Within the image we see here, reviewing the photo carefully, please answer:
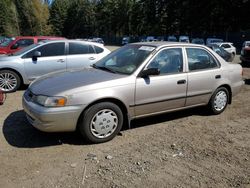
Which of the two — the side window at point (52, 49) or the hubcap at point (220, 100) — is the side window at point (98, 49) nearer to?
the side window at point (52, 49)

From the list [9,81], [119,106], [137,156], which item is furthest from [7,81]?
[137,156]

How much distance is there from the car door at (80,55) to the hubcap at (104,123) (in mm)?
4526

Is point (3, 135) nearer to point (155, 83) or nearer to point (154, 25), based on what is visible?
point (155, 83)

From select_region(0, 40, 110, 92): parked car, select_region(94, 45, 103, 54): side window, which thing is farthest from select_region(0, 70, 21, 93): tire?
select_region(94, 45, 103, 54): side window

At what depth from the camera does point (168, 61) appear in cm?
579

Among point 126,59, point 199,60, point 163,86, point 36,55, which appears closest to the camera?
point 163,86

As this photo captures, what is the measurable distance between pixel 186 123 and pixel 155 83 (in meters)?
1.21

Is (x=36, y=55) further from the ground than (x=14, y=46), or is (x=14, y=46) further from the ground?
(x=36, y=55)

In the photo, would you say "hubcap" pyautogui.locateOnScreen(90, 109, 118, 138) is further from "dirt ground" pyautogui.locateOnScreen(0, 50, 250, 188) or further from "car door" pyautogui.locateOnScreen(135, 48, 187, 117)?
"car door" pyautogui.locateOnScreen(135, 48, 187, 117)

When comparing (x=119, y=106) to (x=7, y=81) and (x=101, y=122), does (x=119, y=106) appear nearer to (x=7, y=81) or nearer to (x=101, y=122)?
(x=101, y=122)

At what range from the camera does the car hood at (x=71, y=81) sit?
Answer: 15.8 ft

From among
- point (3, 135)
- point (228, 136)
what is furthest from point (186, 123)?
point (3, 135)

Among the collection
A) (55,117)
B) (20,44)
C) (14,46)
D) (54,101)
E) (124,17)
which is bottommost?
(55,117)

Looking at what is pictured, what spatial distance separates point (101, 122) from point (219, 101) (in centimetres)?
299
